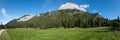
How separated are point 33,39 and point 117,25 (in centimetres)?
7008

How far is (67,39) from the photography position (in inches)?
1928

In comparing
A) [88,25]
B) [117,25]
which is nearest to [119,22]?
[117,25]

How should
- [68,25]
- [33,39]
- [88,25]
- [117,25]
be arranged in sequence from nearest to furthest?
[33,39], [117,25], [88,25], [68,25]

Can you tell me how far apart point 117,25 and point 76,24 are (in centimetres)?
8170

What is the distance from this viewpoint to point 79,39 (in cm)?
4850

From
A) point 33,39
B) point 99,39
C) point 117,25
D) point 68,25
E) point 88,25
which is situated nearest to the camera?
point 99,39

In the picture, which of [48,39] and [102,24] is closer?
[48,39]

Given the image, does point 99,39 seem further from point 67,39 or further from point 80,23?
point 80,23

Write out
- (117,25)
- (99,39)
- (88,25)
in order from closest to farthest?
(99,39) < (117,25) < (88,25)

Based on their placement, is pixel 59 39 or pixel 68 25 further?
pixel 68 25

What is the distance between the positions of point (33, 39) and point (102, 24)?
140m

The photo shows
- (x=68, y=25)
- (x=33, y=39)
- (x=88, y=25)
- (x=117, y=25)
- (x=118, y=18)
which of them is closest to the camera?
(x=33, y=39)

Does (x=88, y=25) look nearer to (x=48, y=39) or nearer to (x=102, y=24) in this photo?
(x=102, y=24)

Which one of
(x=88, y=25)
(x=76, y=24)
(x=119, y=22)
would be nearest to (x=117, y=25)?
(x=119, y=22)
